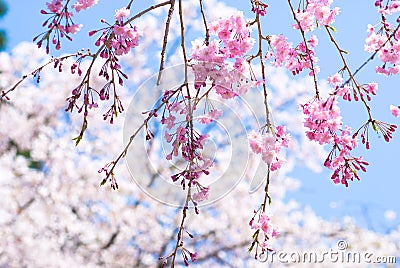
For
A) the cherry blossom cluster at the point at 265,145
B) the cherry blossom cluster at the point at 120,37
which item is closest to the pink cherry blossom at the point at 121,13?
the cherry blossom cluster at the point at 120,37

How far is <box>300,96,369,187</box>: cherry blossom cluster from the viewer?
7.07ft

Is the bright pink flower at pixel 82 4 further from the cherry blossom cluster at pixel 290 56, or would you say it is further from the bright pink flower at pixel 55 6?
the cherry blossom cluster at pixel 290 56

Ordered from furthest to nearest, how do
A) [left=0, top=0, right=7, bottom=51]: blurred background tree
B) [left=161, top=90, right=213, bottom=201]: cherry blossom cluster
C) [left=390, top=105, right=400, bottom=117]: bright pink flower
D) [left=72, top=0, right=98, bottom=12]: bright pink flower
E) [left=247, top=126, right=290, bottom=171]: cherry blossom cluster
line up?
[left=0, top=0, right=7, bottom=51]: blurred background tree, [left=390, top=105, right=400, bottom=117]: bright pink flower, [left=72, top=0, right=98, bottom=12]: bright pink flower, [left=247, top=126, right=290, bottom=171]: cherry blossom cluster, [left=161, top=90, right=213, bottom=201]: cherry blossom cluster

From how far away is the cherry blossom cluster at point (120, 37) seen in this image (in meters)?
2.06

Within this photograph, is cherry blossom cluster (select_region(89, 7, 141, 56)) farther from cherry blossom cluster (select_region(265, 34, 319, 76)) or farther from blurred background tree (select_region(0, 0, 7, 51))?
blurred background tree (select_region(0, 0, 7, 51))

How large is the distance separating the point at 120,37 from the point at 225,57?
1.37ft

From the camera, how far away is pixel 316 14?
2.46 metres

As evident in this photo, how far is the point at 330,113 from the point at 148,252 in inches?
180

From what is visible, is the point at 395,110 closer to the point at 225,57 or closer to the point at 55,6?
the point at 225,57

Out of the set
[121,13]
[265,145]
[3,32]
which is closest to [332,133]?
[265,145]

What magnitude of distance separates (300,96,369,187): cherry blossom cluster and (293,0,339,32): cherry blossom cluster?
0.39m

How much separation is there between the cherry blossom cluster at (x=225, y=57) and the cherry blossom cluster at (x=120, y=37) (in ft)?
0.81

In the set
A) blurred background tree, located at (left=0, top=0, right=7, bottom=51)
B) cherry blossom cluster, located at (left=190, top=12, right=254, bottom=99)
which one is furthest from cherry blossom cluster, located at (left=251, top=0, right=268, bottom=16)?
blurred background tree, located at (left=0, top=0, right=7, bottom=51)

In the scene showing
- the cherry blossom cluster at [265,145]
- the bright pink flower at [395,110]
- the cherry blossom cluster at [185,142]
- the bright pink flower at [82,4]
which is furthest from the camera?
the bright pink flower at [395,110]
